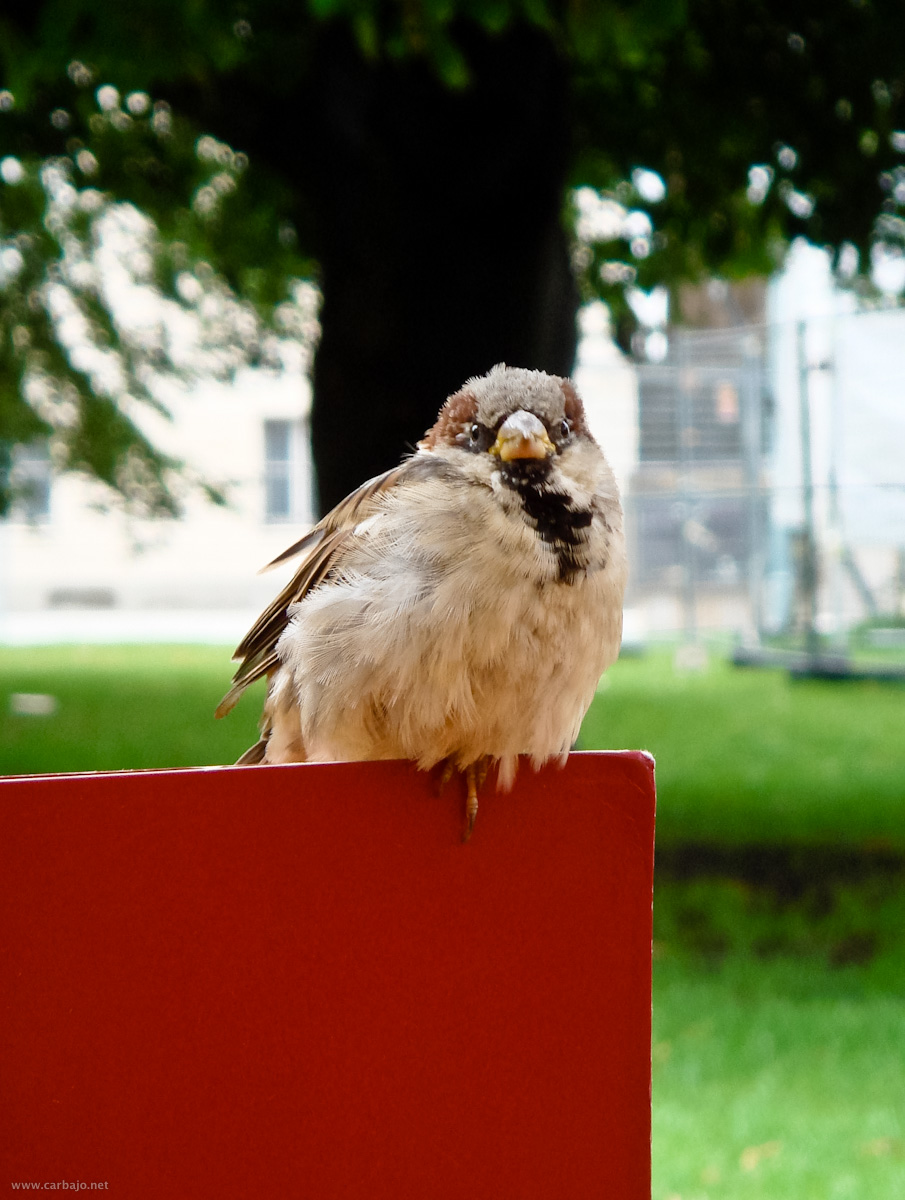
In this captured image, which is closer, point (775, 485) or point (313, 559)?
point (313, 559)

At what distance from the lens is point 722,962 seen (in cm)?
503

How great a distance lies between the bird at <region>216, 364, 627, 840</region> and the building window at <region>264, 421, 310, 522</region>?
19547 mm

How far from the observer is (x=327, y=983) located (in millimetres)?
1308

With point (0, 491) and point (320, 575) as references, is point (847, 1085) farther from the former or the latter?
point (0, 491)

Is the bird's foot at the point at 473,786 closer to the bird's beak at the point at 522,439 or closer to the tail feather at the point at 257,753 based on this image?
the bird's beak at the point at 522,439

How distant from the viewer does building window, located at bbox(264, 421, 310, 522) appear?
70.8ft

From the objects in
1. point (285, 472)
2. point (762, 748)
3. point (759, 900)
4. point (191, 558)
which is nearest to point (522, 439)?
point (759, 900)

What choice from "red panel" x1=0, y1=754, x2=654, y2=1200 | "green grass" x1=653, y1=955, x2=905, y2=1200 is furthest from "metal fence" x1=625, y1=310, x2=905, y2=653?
"red panel" x1=0, y1=754, x2=654, y2=1200

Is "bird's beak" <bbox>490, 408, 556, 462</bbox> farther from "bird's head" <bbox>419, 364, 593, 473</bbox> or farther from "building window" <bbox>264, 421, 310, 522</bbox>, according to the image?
"building window" <bbox>264, 421, 310, 522</bbox>

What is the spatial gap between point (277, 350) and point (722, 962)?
866 centimetres

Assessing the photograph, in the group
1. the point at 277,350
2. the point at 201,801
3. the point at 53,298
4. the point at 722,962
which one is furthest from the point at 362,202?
the point at 277,350

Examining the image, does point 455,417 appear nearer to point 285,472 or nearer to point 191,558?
point 285,472

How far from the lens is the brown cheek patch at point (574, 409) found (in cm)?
188

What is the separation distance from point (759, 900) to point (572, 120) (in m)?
3.35
